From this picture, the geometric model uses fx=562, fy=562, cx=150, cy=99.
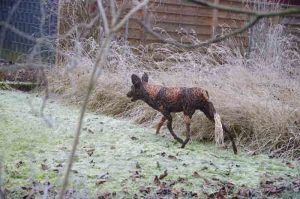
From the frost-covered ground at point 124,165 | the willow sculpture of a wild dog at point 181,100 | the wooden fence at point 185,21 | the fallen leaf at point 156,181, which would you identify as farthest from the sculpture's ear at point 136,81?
the wooden fence at point 185,21

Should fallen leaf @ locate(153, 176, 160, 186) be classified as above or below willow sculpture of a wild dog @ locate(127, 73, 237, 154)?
below

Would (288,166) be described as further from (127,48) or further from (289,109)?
(127,48)

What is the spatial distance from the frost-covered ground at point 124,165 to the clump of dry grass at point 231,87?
38 centimetres

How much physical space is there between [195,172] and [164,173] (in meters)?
0.25

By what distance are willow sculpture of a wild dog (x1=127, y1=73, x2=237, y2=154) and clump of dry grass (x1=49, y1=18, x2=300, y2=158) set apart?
1.91 ft

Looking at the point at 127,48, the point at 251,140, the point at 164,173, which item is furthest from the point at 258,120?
the point at 127,48

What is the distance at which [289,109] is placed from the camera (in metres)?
5.58

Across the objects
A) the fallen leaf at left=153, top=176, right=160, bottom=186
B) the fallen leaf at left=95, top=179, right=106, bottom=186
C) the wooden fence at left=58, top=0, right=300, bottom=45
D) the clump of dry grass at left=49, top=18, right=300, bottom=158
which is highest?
the wooden fence at left=58, top=0, right=300, bottom=45

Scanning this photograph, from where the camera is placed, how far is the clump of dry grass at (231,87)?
215 inches

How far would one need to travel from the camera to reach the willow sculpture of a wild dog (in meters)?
4.95

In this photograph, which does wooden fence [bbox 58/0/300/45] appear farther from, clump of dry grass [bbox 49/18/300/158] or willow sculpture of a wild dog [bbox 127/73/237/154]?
willow sculpture of a wild dog [bbox 127/73/237/154]

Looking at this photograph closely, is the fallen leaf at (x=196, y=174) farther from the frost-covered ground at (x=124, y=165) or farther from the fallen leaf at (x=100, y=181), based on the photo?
the fallen leaf at (x=100, y=181)

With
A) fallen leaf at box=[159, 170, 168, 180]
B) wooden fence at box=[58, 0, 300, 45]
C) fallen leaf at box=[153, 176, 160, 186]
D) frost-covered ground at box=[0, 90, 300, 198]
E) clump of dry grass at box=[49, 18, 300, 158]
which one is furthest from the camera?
wooden fence at box=[58, 0, 300, 45]

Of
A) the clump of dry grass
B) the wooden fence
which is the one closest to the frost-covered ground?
the clump of dry grass
